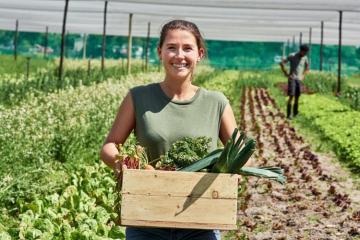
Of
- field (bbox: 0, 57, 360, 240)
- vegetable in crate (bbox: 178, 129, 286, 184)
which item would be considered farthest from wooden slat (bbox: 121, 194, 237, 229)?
field (bbox: 0, 57, 360, 240)

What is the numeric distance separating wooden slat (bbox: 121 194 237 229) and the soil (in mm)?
3179

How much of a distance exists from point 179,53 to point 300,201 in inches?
186

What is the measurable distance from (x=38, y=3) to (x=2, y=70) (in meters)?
5.73

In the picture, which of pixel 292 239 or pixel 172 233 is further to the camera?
pixel 292 239

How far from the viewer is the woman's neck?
2598 millimetres

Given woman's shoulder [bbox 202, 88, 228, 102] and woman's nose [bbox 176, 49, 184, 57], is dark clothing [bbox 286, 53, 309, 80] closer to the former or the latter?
woman's shoulder [bbox 202, 88, 228, 102]

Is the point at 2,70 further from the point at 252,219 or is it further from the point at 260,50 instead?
the point at 260,50

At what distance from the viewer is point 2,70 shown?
2383 centimetres

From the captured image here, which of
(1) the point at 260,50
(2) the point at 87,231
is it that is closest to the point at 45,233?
(2) the point at 87,231

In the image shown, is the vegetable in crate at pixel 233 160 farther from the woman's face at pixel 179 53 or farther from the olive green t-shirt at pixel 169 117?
the woman's face at pixel 179 53

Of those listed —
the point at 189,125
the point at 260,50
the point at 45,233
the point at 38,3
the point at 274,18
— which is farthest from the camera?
the point at 260,50

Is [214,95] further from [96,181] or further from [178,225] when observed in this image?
[96,181]

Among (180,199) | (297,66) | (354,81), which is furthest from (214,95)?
(354,81)

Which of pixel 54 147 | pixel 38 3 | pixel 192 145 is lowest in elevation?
pixel 54 147
